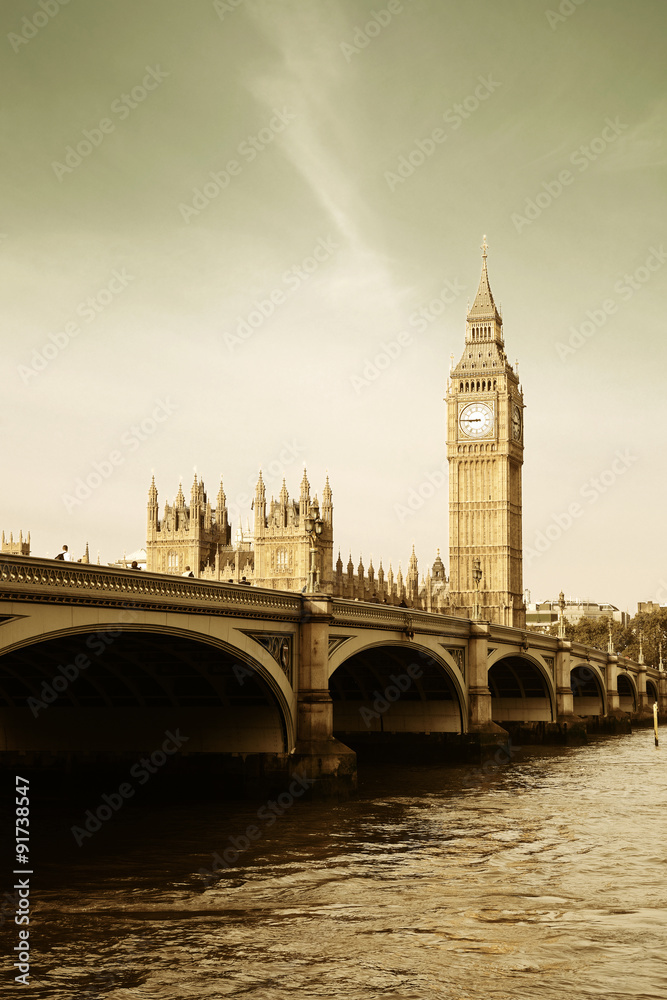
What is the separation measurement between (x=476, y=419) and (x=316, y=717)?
96009 millimetres

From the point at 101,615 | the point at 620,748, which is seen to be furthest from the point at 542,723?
the point at 101,615

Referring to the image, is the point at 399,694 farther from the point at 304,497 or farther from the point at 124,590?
the point at 304,497

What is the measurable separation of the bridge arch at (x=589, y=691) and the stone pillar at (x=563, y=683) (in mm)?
11197

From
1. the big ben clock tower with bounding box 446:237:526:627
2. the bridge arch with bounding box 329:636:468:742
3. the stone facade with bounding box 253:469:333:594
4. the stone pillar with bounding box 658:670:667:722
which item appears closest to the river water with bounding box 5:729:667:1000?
the bridge arch with bounding box 329:636:468:742

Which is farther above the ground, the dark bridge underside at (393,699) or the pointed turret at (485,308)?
the pointed turret at (485,308)

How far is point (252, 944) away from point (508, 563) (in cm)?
10772

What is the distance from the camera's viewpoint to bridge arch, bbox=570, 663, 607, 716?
252ft

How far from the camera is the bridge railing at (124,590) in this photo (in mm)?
20938

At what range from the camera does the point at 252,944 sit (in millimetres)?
16891

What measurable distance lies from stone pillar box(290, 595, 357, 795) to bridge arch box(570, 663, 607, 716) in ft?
151

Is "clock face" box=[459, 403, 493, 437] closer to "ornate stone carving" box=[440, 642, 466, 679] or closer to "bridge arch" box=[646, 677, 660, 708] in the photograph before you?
"bridge arch" box=[646, 677, 660, 708]

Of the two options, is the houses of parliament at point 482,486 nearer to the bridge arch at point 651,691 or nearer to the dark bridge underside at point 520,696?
the bridge arch at point 651,691

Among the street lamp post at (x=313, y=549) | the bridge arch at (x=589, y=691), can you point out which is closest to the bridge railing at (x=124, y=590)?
the street lamp post at (x=313, y=549)

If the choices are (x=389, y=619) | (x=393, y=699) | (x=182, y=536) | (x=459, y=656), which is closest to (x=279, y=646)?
(x=389, y=619)
